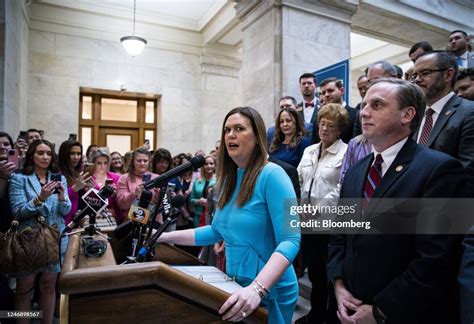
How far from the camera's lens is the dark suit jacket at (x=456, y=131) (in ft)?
6.26

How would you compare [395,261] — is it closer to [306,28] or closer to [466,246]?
[466,246]

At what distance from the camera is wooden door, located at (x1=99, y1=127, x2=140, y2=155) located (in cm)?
1016

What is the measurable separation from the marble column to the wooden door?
4.92 meters

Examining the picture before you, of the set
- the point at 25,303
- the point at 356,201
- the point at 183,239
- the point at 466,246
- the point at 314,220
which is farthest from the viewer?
the point at 25,303

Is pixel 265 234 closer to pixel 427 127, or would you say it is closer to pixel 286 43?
pixel 427 127

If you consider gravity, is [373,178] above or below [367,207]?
above

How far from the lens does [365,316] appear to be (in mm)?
1448

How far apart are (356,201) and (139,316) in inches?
42.1

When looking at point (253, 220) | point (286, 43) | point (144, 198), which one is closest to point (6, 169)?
point (144, 198)

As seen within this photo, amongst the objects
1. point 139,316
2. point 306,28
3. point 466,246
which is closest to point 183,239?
point 139,316

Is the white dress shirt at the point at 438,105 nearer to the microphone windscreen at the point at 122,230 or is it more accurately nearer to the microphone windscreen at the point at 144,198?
the microphone windscreen at the point at 144,198

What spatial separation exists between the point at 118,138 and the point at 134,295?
9.91 metres

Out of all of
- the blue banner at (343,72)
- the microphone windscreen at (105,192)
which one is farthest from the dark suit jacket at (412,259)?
the blue banner at (343,72)

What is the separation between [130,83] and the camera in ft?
32.2
